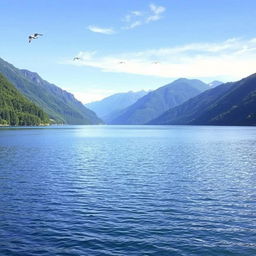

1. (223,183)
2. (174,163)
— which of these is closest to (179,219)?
(223,183)

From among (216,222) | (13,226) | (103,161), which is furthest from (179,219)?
(103,161)

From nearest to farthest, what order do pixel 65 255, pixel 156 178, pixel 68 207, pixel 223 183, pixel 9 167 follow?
pixel 65 255 → pixel 68 207 → pixel 223 183 → pixel 156 178 → pixel 9 167

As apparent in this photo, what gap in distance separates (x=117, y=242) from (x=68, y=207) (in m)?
12.1

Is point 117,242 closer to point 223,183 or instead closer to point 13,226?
point 13,226

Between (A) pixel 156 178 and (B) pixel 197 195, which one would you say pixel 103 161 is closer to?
(A) pixel 156 178

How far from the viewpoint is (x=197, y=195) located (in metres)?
44.1

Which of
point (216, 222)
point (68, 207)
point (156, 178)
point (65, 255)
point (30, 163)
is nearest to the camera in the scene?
point (65, 255)

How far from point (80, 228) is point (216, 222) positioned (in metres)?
12.6

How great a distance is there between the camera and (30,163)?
74875mm

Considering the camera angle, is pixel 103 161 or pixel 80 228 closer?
pixel 80 228

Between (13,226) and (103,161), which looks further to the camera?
(103,161)

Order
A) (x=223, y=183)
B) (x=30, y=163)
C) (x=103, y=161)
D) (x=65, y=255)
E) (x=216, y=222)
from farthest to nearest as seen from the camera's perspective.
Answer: (x=103, y=161) → (x=30, y=163) → (x=223, y=183) → (x=216, y=222) → (x=65, y=255)

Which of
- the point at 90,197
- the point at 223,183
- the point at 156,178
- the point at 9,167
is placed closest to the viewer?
the point at 90,197

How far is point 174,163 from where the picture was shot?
7625 cm
